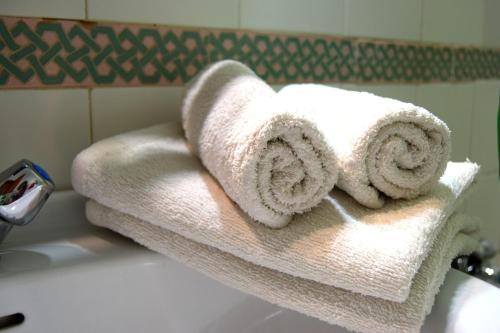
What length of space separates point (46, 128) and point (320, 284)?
422 millimetres

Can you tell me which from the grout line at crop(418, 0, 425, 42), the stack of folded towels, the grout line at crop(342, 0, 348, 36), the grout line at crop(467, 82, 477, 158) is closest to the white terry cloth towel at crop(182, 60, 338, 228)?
the stack of folded towels

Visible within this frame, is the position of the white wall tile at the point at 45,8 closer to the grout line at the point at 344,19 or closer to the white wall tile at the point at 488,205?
the grout line at the point at 344,19

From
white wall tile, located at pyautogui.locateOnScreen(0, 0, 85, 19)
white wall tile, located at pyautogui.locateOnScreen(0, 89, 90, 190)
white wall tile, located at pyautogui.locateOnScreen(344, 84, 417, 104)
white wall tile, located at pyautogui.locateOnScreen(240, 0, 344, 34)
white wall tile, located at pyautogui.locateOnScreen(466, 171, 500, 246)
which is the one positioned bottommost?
white wall tile, located at pyautogui.locateOnScreen(466, 171, 500, 246)

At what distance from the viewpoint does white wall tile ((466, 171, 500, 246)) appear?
117 cm

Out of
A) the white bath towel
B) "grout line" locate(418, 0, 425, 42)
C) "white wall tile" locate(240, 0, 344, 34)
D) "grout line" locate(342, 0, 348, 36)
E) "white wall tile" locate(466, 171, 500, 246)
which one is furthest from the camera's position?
"white wall tile" locate(466, 171, 500, 246)


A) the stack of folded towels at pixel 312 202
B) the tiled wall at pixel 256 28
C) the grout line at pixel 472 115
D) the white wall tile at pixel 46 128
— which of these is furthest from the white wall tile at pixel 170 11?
the grout line at pixel 472 115

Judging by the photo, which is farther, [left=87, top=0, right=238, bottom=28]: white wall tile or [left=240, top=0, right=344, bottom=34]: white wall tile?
[left=240, top=0, right=344, bottom=34]: white wall tile

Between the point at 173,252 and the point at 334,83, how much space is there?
0.54m

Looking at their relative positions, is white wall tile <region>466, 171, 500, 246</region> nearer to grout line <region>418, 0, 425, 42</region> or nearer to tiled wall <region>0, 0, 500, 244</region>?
tiled wall <region>0, 0, 500, 244</region>

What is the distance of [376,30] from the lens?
0.96 m

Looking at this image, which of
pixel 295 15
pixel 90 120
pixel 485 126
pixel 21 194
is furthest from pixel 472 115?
pixel 21 194

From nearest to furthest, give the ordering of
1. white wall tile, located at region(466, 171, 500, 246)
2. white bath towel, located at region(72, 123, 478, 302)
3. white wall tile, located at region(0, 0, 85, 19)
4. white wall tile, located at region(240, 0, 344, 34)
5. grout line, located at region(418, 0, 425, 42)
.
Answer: white bath towel, located at region(72, 123, 478, 302)
white wall tile, located at region(0, 0, 85, 19)
white wall tile, located at region(240, 0, 344, 34)
grout line, located at region(418, 0, 425, 42)
white wall tile, located at region(466, 171, 500, 246)

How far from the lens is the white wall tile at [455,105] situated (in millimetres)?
1085

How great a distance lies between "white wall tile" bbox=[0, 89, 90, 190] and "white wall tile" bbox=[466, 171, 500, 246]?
3.00 ft
